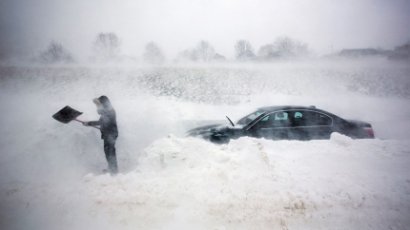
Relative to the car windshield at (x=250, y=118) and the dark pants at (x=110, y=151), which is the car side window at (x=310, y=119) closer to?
the car windshield at (x=250, y=118)

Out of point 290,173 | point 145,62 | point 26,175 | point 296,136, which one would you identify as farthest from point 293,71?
point 26,175

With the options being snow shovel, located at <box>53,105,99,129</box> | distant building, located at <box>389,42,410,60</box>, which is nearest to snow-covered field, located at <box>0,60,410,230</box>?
snow shovel, located at <box>53,105,99,129</box>

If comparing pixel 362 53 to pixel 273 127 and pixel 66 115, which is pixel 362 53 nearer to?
pixel 273 127

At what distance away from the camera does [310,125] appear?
6.00 metres

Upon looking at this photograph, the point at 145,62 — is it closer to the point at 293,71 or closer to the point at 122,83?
the point at 122,83

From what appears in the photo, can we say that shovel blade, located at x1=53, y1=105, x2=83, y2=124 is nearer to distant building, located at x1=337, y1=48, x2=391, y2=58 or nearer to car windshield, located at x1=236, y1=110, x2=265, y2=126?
car windshield, located at x1=236, y1=110, x2=265, y2=126

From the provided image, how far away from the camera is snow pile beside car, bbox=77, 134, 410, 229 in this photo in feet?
10.7


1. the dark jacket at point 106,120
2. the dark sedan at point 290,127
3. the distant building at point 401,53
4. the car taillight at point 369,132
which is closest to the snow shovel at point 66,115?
the dark jacket at point 106,120

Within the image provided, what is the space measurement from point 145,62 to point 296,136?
22.1 metres

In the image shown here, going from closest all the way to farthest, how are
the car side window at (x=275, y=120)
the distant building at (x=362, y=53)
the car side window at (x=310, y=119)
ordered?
the car side window at (x=275, y=120), the car side window at (x=310, y=119), the distant building at (x=362, y=53)

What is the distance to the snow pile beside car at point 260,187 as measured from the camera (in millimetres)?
3273

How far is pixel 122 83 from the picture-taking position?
61.9 ft

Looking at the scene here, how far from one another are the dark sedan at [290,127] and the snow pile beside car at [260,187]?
2.40ft

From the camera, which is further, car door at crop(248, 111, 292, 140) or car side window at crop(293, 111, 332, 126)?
car side window at crop(293, 111, 332, 126)
